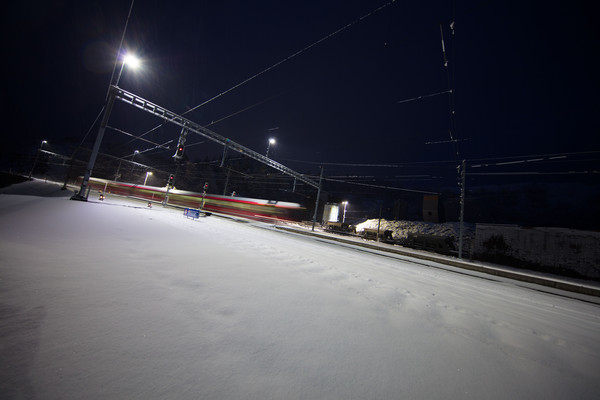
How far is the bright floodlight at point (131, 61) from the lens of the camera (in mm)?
10656

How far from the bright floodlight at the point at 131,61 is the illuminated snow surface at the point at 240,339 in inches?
476

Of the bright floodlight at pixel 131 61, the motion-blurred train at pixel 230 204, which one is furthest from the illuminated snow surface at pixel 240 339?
the motion-blurred train at pixel 230 204

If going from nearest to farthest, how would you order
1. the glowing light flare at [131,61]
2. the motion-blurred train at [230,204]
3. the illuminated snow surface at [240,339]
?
the illuminated snow surface at [240,339] → the glowing light flare at [131,61] → the motion-blurred train at [230,204]

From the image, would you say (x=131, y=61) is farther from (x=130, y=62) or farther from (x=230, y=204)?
(x=230, y=204)

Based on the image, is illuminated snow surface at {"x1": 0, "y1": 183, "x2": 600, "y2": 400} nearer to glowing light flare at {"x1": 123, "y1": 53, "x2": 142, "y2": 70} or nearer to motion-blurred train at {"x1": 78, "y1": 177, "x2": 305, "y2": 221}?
glowing light flare at {"x1": 123, "y1": 53, "x2": 142, "y2": 70}

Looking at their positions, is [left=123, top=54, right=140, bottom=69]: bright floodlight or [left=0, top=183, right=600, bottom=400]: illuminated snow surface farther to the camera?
[left=123, top=54, right=140, bottom=69]: bright floodlight

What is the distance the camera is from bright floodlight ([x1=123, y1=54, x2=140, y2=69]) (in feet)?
35.0

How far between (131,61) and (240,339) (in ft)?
50.1

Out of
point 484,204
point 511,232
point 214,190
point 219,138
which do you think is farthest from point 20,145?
point 484,204

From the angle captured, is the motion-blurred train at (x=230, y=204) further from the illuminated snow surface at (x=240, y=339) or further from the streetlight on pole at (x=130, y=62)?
the illuminated snow surface at (x=240, y=339)

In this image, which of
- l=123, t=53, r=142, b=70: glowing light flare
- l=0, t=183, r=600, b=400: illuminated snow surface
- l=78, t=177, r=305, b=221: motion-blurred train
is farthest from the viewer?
l=78, t=177, r=305, b=221: motion-blurred train

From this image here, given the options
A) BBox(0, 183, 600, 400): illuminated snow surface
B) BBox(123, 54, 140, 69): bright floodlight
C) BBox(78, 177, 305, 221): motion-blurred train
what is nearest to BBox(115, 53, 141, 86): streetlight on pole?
BBox(123, 54, 140, 69): bright floodlight

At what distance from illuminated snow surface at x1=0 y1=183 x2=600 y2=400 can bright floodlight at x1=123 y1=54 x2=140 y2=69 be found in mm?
12086

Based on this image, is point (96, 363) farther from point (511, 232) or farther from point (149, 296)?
point (511, 232)
